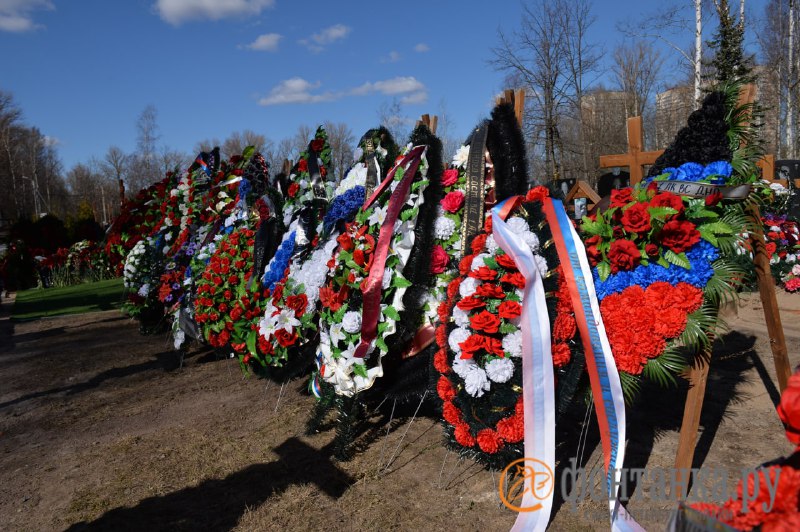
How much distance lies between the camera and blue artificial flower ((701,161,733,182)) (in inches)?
126

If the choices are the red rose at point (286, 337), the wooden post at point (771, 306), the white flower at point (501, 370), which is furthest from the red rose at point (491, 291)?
the red rose at point (286, 337)

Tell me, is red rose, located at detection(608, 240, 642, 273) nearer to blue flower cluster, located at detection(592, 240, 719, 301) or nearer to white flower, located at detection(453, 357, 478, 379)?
blue flower cluster, located at detection(592, 240, 719, 301)

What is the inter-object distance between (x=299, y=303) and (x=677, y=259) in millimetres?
2758

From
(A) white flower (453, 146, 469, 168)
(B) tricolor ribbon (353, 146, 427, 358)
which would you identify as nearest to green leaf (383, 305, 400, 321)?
(B) tricolor ribbon (353, 146, 427, 358)

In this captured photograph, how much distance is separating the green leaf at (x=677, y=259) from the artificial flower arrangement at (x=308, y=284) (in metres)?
2.37

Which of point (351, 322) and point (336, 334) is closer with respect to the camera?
point (351, 322)

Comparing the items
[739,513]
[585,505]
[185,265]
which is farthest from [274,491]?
[185,265]

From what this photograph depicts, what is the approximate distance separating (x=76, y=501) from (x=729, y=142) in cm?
491

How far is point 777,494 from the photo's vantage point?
1338 millimetres

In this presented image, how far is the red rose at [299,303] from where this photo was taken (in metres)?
4.48

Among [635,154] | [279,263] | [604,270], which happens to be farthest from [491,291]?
[635,154]

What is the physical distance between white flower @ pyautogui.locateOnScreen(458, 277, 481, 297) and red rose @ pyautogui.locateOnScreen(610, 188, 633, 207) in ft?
3.04

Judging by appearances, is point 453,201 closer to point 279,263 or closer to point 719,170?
point 719,170
